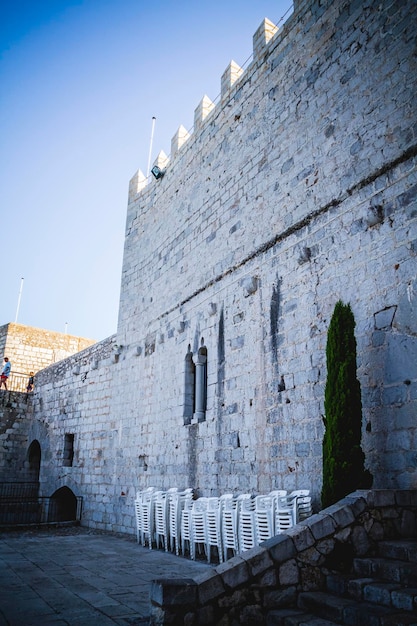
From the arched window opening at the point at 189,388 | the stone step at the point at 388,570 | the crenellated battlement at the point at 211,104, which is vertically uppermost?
the crenellated battlement at the point at 211,104

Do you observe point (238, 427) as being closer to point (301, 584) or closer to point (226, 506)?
point (226, 506)

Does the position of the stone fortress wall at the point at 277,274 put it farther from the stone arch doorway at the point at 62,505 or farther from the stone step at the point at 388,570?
the stone arch doorway at the point at 62,505

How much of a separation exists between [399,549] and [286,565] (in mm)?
841

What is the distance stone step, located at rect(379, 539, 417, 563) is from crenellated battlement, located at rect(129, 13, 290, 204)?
7.45 meters

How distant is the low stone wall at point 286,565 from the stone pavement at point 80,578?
1.88ft

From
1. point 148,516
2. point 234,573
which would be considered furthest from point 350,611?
point 148,516

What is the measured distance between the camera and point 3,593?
4406 mm

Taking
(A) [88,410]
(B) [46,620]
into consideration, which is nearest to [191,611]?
(B) [46,620]

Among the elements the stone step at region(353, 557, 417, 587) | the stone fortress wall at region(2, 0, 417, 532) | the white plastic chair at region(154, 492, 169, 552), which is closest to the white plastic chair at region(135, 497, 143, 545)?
the white plastic chair at region(154, 492, 169, 552)

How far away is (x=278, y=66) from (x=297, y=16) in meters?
0.71

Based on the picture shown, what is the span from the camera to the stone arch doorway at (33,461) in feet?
49.5

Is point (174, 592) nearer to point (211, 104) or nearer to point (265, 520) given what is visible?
point (265, 520)

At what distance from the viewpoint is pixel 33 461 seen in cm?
1531

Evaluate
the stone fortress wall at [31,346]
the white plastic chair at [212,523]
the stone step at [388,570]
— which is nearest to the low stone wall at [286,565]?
the stone step at [388,570]
